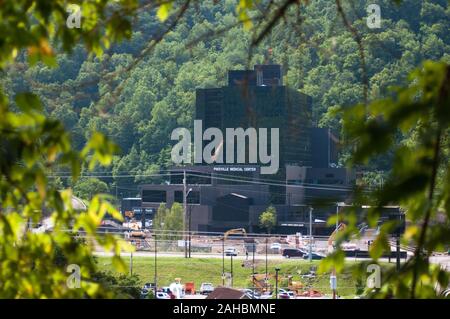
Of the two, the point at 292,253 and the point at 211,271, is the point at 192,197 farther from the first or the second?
the point at 211,271

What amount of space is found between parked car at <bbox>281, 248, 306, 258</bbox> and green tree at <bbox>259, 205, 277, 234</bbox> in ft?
7.79

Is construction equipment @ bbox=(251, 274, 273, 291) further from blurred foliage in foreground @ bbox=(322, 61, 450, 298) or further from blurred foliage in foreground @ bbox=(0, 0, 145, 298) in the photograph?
blurred foliage in foreground @ bbox=(322, 61, 450, 298)

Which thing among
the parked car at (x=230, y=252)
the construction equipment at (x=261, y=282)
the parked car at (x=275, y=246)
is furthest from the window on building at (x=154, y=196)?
the construction equipment at (x=261, y=282)

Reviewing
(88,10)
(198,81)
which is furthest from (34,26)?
(198,81)

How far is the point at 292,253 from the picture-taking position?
39.7 metres

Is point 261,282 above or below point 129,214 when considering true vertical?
below

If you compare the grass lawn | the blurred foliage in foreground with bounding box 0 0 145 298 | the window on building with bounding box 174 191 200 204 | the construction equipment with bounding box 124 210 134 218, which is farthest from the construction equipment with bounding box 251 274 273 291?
the blurred foliage in foreground with bounding box 0 0 145 298

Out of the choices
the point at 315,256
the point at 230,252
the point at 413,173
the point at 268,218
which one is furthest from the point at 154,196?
the point at 413,173

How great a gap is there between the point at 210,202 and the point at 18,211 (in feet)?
134

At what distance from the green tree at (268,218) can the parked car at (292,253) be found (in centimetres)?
238

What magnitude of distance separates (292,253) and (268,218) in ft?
8.65

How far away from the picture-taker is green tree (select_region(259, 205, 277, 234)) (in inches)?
1655
